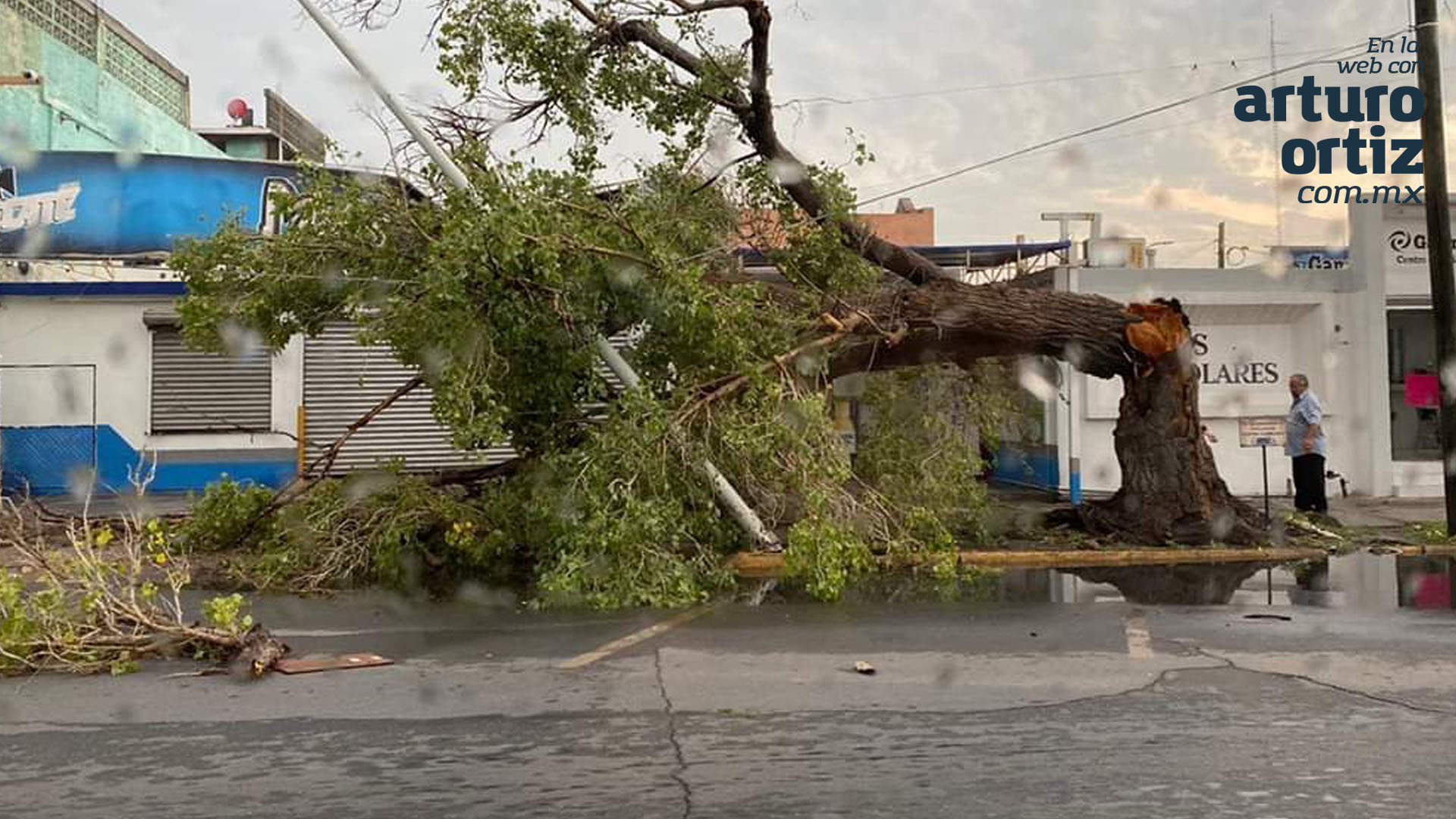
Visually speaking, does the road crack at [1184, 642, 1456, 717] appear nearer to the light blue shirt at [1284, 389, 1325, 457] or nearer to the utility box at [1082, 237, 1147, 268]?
the light blue shirt at [1284, 389, 1325, 457]

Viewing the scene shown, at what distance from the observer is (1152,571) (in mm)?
10914

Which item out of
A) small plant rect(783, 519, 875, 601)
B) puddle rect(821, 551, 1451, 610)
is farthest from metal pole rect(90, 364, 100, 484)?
puddle rect(821, 551, 1451, 610)

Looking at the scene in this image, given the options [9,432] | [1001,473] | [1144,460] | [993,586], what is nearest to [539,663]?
[993,586]

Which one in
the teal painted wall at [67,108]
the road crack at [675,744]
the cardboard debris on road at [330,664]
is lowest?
the road crack at [675,744]

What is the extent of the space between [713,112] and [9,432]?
39.0ft

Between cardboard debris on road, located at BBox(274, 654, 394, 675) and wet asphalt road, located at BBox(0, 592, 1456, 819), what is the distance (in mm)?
137

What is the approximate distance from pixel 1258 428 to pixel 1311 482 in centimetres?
288

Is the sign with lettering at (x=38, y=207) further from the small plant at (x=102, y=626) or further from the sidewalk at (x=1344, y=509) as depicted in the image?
the sidewalk at (x=1344, y=509)

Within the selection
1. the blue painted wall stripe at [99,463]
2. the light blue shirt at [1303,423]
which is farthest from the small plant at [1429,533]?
the blue painted wall stripe at [99,463]

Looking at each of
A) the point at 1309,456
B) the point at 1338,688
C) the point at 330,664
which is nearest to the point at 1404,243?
the point at 1309,456

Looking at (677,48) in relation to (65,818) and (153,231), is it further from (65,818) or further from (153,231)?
(153,231)

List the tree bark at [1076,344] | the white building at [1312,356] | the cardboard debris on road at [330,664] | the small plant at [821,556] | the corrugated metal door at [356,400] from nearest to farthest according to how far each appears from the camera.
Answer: the cardboard debris on road at [330,664] < the small plant at [821,556] < the tree bark at [1076,344] < the white building at [1312,356] < the corrugated metal door at [356,400]

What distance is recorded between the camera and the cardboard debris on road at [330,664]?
6938 millimetres

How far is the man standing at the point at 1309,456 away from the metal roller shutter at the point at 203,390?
1435cm
